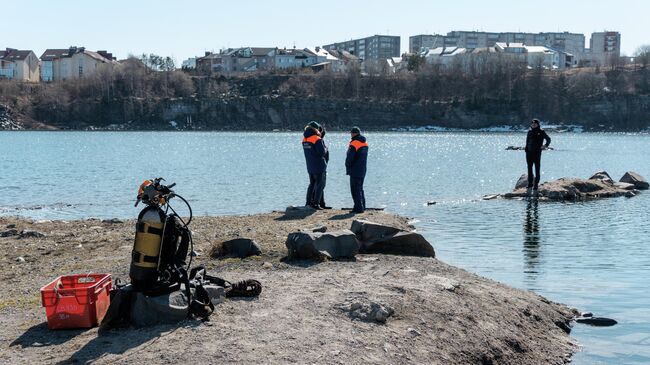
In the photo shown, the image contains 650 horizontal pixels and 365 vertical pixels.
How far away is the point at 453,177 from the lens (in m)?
45.0

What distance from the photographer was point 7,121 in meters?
139

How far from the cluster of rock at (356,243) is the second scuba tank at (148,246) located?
4.27m

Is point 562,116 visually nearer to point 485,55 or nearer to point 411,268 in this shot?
point 485,55

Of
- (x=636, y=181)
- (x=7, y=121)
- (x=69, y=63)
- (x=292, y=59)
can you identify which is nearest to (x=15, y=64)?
(x=69, y=63)

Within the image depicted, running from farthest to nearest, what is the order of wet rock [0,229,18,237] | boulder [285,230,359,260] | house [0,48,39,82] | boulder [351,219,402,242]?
house [0,48,39,82] → wet rock [0,229,18,237] → boulder [351,219,402,242] → boulder [285,230,359,260]

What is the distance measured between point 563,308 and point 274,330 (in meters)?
5.38

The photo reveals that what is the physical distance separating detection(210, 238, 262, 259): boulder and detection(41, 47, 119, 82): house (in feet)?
519

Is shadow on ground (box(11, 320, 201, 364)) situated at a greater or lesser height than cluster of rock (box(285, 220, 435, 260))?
lesser

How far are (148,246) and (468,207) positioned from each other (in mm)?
19443

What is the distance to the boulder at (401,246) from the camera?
46.9 feet

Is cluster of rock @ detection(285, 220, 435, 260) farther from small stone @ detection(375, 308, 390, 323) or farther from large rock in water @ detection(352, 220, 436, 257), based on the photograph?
small stone @ detection(375, 308, 390, 323)

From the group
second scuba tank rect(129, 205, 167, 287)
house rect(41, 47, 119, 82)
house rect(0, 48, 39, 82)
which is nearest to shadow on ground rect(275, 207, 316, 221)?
second scuba tank rect(129, 205, 167, 287)

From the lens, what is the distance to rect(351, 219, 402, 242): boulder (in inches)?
570

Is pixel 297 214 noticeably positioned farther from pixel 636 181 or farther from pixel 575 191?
pixel 636 181
